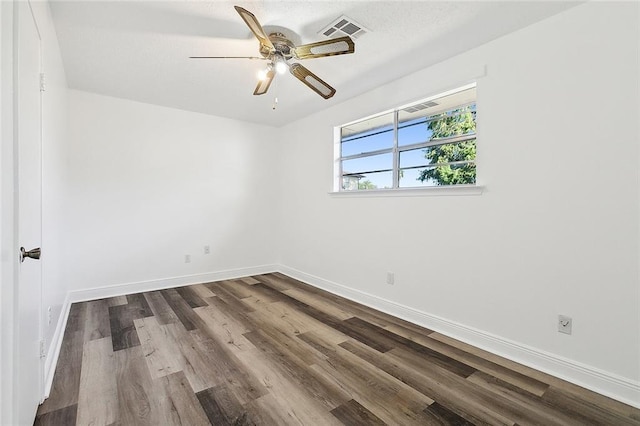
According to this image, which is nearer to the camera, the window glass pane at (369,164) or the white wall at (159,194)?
the window glass pane at (369,164)

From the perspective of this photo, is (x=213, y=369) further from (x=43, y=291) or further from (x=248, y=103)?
(x=248, y=103)

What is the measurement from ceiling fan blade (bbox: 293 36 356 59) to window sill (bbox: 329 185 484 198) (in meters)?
1.45

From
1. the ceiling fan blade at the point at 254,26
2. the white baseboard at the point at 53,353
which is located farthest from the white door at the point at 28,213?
the ceiling fan blade at the point at 254,26

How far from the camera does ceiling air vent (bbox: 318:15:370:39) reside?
207 centimetres

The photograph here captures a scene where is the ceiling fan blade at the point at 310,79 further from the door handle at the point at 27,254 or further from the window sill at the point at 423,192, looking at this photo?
the door handle at the point at 27,254

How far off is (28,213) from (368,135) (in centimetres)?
314

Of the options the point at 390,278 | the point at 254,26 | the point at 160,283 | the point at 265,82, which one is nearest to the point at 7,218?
the point at 254,26

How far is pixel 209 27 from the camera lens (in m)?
2.15

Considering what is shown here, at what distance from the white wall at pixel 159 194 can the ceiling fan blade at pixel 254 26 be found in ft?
8.12

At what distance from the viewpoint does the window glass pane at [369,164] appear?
3.29m

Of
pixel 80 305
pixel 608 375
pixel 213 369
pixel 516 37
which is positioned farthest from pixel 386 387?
pixel 80 305

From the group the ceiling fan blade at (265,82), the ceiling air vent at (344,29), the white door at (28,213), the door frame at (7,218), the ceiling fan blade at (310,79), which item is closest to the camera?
the door frame at (7,218)

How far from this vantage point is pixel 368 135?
11.8 feet

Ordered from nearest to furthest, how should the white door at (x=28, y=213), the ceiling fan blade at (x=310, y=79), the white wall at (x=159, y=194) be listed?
1. the white door at (x=28, y=213)
2. the ceiling fan blade at (x=310, y=79)
3. the white wall at (x=159, y=194)
